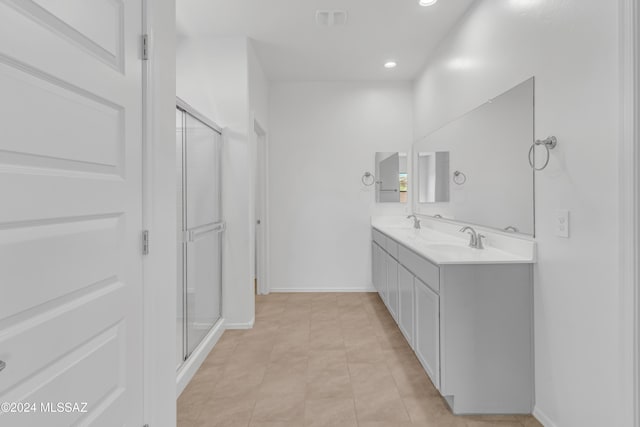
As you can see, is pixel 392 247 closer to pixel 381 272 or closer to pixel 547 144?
pixel 381 272

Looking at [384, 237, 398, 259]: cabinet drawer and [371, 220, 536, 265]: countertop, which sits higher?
[371, 220, 536, 265]: countertop

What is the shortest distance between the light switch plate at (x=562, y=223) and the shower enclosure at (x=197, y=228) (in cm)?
214

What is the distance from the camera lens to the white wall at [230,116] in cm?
324

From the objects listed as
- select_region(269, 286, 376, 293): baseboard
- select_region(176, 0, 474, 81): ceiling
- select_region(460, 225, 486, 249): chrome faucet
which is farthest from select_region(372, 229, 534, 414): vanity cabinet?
select_region(269, 286, 376, 293): baseboard

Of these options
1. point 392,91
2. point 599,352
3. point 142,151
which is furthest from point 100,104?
point 392,91

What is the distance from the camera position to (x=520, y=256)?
2049 mm

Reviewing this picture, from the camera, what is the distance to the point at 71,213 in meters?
0.94

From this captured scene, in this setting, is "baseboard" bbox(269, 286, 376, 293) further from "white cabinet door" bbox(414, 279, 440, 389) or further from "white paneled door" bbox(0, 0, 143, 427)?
"white paneled door" bbox(0, 0, 143, 427)

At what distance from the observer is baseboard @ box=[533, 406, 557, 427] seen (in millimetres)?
1799

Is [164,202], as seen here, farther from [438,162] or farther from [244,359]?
[438,162]

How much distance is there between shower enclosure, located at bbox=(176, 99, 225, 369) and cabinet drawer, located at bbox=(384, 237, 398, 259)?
1547mm

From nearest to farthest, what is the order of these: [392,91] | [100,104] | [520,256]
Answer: [100,104] → [520,256] → [392,91]

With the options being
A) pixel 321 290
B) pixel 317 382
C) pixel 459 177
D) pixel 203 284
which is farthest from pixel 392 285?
pixel 203 284

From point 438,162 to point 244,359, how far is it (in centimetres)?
248
